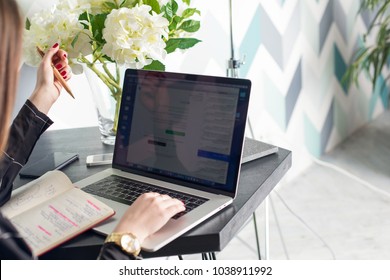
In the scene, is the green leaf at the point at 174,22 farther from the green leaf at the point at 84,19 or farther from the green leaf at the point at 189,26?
the green leaf at the point at 84,19

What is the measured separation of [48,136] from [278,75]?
1265 mm

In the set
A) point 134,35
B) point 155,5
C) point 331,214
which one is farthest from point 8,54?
point 331,214

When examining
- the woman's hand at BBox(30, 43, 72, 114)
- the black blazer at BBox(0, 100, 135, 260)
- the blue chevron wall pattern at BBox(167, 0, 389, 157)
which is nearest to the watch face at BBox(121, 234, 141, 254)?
the black blazer at BBox(0, 100, 135, 260)

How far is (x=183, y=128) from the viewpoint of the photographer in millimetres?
944

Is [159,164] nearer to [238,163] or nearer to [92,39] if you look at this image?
[238,163]

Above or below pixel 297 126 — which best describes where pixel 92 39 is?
above

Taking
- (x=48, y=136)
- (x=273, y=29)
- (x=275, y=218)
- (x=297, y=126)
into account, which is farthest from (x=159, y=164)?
(x=297, y=126)

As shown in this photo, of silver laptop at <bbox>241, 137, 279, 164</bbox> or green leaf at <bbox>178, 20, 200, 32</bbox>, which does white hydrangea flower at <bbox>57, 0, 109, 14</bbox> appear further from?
silver laptop at <bbox>241, 137, 279, 164</bbox>

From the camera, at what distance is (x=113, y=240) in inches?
29.2

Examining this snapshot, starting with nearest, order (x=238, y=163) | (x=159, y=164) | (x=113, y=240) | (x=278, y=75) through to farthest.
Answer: (x=113, y=240)
(x=238, y=163)
(x=159, y=164)
(x=278, y=75)

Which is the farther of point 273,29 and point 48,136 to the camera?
point 273,29

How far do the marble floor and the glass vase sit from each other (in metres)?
0.70

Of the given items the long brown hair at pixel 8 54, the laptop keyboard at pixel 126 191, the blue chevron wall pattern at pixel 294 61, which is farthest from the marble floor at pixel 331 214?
the long brown hair at pixel 8 54

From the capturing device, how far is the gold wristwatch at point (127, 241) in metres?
0.73
